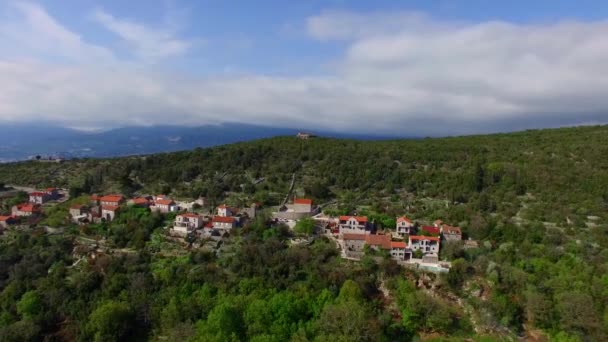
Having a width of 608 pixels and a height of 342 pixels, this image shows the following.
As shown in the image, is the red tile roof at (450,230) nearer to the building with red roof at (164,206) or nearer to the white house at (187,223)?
the white house at (187,223)

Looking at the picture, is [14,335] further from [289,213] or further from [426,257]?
[426,257]

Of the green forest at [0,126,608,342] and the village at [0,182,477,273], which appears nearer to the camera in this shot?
the green forest at [0,126,608,342]

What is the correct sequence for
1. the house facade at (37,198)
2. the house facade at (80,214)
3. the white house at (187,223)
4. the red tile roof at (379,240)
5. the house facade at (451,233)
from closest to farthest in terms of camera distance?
the red tile roof at (379,240), the house facade at (451,233), the white house at (187,223), the house facade at (80,214), the house facade at (37,198)

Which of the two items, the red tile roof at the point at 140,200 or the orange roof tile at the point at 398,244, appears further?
the red tile roof at the point at 140,200

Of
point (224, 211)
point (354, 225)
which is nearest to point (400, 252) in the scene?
point (354, 225)

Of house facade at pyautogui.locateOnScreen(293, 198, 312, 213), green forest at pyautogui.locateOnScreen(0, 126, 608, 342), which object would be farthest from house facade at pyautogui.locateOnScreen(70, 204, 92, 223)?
house facade at pyautogui.locateOnScreen(293, 198, 312, 213)

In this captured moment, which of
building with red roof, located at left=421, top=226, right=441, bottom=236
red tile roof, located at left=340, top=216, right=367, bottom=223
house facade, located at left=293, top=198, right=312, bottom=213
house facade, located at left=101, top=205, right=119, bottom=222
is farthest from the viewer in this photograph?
house facade, located at left=101, top=205, right=119, bottom=222

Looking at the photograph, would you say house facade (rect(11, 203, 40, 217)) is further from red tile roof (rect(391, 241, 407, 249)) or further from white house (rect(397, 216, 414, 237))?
white house (rect(397, 216, 414, 237))

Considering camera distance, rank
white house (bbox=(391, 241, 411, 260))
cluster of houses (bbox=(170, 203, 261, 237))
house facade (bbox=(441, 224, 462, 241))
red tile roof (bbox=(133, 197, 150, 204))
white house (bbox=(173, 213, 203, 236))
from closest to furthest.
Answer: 1. white house (bbox=(391, 241, 411, 260))
2. house facade (bbox=(441, 224, 462, 241))
3. cluster of houses (bbox=(170, 203, 261, 237))
4. white house (bbox=(173, 213, 203, 236))
5. red tile roof (bbox=(133, 197, 150, 204))

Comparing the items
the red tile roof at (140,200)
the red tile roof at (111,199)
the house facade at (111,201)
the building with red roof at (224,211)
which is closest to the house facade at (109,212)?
the house facade at (111,201)
